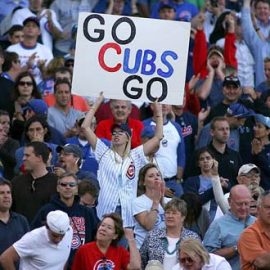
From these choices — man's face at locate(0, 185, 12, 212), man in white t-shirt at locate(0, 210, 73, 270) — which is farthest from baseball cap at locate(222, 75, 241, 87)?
man in white t-shirt at locate(0, 210, 73, 270)

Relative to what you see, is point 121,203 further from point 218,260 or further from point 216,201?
point 218,260

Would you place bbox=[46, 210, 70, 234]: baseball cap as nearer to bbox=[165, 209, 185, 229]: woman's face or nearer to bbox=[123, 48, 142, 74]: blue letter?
bbox=[165, 209, 185, 229]: woman's face

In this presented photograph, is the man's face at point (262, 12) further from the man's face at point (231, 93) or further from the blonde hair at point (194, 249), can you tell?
the blonde hair at point (194, 249)

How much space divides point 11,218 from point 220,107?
18.1 feet

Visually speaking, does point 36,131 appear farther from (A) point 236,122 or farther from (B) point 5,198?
(A) point 236,122

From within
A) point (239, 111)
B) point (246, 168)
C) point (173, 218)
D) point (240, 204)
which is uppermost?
point (239, 111)

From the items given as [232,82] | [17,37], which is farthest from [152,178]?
[17,37]

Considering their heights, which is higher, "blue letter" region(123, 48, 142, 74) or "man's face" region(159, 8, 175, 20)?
"man's face" region(159, 8, 175, 20)

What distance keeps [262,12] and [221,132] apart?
5133 mm

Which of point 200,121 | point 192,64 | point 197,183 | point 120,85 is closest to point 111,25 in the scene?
point 120,85

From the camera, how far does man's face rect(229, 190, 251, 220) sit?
1570 centimetres

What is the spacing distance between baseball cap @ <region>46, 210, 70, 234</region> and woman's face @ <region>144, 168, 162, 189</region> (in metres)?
1.69

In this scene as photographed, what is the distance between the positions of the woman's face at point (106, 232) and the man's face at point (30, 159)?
1.53 m

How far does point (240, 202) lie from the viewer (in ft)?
51.5
